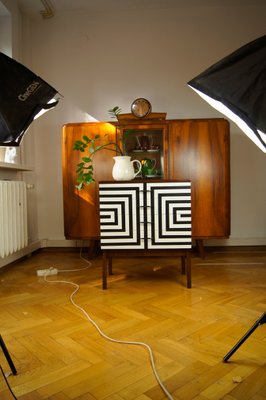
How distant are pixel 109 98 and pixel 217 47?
131 centimetres

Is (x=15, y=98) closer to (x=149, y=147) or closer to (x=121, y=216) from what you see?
(x=121, y=216)

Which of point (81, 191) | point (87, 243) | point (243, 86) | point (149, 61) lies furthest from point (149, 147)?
point (243, 86)

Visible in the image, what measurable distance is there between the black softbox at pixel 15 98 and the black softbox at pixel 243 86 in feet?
1.69

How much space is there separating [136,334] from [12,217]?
5.41ft

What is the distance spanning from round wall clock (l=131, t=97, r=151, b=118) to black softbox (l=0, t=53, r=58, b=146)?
1992 millimetres

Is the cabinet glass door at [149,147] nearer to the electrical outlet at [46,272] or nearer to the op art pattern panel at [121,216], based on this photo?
the op art pattern panel at [121,216]

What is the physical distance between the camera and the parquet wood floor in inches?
41.4

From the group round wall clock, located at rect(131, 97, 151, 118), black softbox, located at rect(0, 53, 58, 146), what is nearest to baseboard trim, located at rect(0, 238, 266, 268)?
round wall clock, located at rect(131, 97, 151, 118)

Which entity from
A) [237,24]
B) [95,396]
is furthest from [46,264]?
[237,24]

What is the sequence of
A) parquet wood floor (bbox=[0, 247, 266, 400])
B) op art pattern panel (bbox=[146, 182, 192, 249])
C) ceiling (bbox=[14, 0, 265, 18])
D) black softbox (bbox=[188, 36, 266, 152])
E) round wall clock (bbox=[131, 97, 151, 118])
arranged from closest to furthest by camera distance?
black softbox (bbox=[188, 36, 266, 152])
parquet wood floor (bbox=[0, 247, 266, 400])
op art pattern panel (bbox=[146, 182, 192, 249])
round wall clock (bbox=[131, 97, 151, 118])
ceiling (bbox=[14, 0, 265, 18])

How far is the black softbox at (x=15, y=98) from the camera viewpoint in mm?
916

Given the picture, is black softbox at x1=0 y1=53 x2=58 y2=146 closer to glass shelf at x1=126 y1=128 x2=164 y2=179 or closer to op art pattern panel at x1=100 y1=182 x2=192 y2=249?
op art pattern panel at x1=100 y1=182 x2=192 y2=249

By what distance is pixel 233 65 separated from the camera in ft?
3.12

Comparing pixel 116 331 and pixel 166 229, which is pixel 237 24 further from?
pixel 116 331
